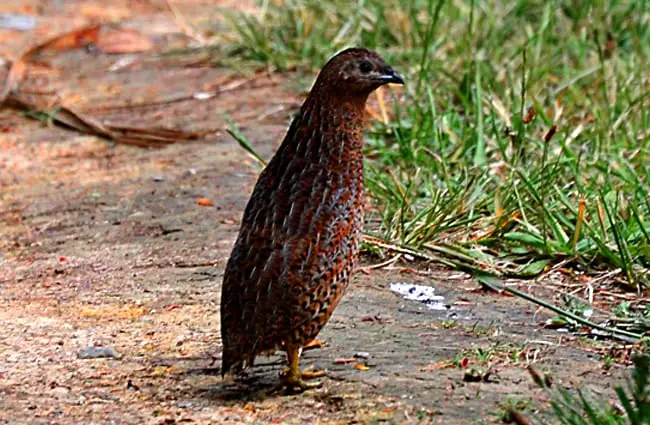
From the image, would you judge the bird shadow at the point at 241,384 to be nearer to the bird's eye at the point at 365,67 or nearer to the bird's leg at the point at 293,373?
the bird's leg at the point at 293,373

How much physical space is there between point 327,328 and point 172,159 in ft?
8.92

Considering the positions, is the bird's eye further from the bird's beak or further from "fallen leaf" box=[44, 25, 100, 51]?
"fallen leaf" box=[44, 25, 100, 51]

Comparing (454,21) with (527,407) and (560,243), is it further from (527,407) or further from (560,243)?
(527,407)

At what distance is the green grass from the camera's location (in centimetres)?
508

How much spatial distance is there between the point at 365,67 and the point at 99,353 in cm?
124

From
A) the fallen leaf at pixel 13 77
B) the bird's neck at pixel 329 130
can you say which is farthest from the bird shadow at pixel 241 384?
the fallen leaf at pixel 13 77

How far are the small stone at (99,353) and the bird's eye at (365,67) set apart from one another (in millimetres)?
1188

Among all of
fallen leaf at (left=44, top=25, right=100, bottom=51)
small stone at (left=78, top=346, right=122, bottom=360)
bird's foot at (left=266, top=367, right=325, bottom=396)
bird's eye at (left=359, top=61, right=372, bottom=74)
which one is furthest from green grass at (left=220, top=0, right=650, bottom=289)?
fallen leaf at (left=44, top=25, right=100, bottom=51)

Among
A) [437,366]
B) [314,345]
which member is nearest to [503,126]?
[314,345]

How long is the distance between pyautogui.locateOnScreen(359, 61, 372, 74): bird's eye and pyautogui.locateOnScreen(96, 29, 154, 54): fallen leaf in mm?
5678

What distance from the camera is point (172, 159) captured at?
22.6ft

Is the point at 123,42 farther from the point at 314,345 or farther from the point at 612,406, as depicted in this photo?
the point at 612,406

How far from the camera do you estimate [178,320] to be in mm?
4527

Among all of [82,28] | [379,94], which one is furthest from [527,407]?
[82,28]
